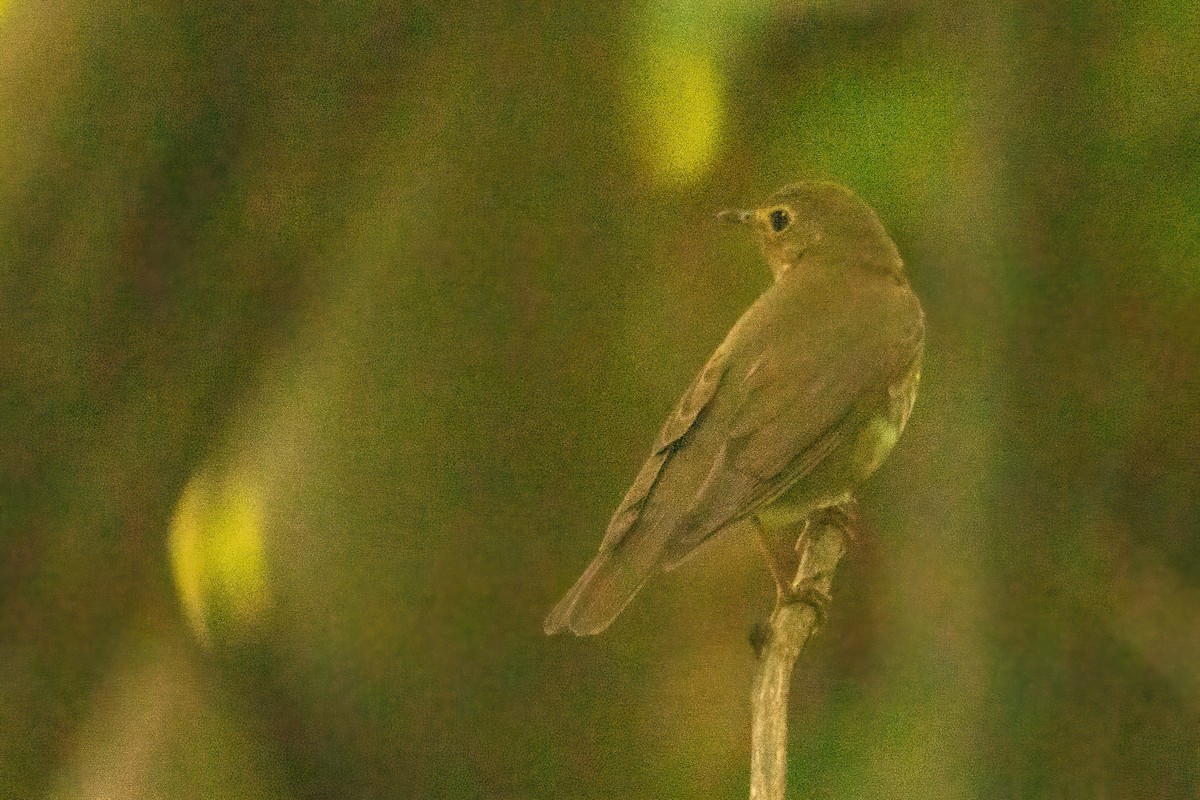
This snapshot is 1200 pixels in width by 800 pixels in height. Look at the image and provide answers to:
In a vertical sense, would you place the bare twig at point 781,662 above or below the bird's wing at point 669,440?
below

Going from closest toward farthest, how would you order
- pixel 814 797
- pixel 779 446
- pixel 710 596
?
pixel 779 446 < pixel 814 797 < pixel 710 596

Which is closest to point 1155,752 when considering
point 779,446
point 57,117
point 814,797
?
point 814,797

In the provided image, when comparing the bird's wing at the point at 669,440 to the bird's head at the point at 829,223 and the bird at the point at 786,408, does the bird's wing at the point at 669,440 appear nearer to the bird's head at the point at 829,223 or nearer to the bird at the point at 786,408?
the bird at the point at 786,408

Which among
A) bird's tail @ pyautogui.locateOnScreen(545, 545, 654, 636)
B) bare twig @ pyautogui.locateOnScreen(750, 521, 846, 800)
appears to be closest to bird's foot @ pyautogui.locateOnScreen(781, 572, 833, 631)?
bare twig @ pyautogui.locateOnScreen(750, 521, 846, 800)

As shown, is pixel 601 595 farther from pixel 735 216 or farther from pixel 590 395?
pixel 735 216

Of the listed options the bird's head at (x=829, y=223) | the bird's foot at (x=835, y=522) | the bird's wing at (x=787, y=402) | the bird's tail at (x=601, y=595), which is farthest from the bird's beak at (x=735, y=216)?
the bird's tail at (x=601, y=595)

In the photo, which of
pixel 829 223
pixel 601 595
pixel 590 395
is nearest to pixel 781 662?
pixel 601 595

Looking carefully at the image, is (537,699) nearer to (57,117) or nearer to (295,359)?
(295,359)
